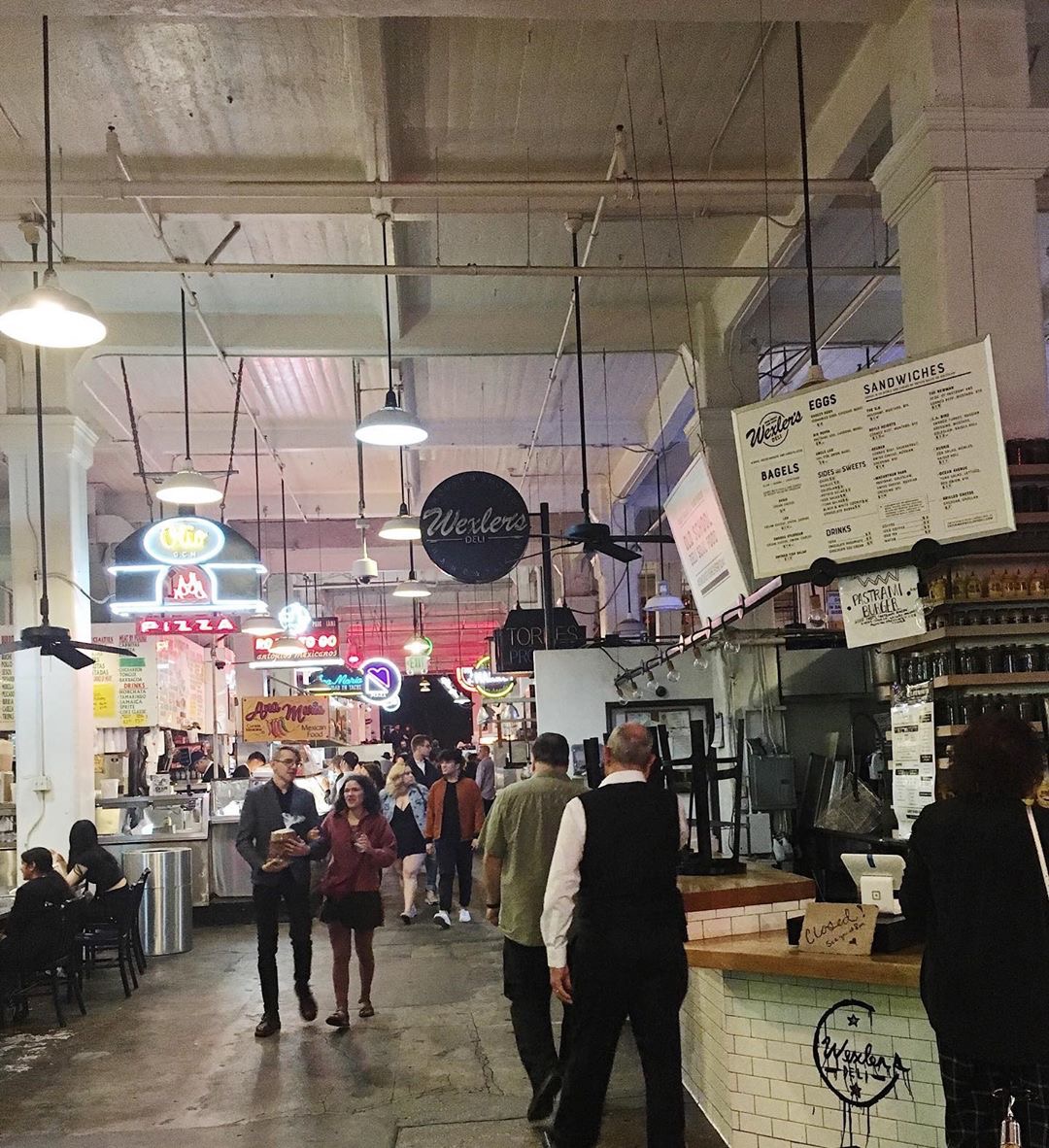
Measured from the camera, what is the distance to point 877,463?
16.0 ft

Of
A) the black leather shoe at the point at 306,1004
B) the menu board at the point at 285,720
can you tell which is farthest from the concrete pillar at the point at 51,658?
the menu board at the point at 285,720

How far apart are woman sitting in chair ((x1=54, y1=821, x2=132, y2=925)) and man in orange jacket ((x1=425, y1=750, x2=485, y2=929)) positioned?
127 inches

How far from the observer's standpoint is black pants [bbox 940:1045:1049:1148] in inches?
130

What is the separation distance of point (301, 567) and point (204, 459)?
5766mm

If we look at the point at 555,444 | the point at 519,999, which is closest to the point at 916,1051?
the point at 519,999

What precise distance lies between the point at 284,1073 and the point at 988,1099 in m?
4.08

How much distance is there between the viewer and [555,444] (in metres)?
15.9

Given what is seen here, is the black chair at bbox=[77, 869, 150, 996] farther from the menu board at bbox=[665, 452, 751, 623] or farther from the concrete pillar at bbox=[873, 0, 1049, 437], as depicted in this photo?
the concrete pillar at bbox=[873, 0, 1049, 437]

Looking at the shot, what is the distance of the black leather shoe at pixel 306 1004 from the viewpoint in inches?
290

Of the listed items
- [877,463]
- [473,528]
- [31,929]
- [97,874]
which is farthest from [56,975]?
[877,463]

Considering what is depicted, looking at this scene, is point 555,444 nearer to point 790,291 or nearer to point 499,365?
point 499,365

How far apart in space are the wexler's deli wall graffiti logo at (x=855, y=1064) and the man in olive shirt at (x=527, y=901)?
1.42 meters

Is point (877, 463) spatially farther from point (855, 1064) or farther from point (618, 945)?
point (855, 1064)

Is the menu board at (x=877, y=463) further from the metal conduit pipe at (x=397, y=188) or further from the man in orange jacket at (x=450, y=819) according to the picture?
the man in orange jacket at (x=450, y=819)
